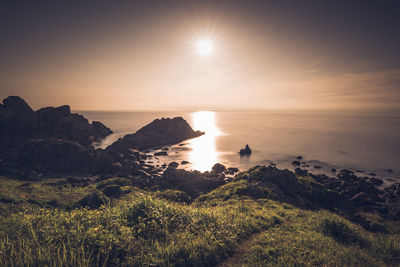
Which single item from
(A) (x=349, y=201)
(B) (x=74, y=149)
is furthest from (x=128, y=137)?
(A) (x=349, y=201)

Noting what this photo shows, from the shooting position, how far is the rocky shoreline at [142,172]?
84.6 ft

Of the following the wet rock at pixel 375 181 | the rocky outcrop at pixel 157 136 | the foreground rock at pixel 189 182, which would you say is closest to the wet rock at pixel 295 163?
the wet rock at pixel 375 181

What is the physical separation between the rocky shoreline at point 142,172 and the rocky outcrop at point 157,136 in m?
0.56

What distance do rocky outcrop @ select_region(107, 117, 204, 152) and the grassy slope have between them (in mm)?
63683

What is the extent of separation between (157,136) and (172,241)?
8935 centimetres

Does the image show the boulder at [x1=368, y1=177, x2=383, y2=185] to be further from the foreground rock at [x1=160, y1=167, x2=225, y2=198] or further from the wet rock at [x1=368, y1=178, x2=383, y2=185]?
the foreground rock at [x1=160, y1=167, x2=225, y2=198]

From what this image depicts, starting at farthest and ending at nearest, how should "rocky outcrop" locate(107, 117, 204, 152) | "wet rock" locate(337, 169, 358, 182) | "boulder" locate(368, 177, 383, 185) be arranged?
"rocky outcrop" locate(107, 117, 204, 152) < "wet rock" locate(337, 169, 358, 182) < "boulder" locate(368, 177, 383, 185)

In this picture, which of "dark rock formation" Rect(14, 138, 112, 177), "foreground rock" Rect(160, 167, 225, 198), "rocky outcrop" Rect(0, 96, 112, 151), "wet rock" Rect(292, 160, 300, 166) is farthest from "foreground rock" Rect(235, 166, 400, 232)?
"rocky outcrop" Rect(0, 96, 112, 151)

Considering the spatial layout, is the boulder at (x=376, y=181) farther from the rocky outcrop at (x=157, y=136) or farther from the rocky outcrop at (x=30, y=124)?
the rocky outcrop at (x=30, y=124)

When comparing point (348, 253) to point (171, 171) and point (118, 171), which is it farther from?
point (118, 171)

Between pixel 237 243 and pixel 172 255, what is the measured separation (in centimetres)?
368

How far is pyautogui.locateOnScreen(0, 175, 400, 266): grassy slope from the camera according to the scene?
704cm

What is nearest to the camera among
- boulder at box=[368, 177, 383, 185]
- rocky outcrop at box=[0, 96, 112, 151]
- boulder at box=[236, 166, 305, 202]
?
boulder at box=[236, 166, 305, 202]

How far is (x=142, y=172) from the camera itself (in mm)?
45656
